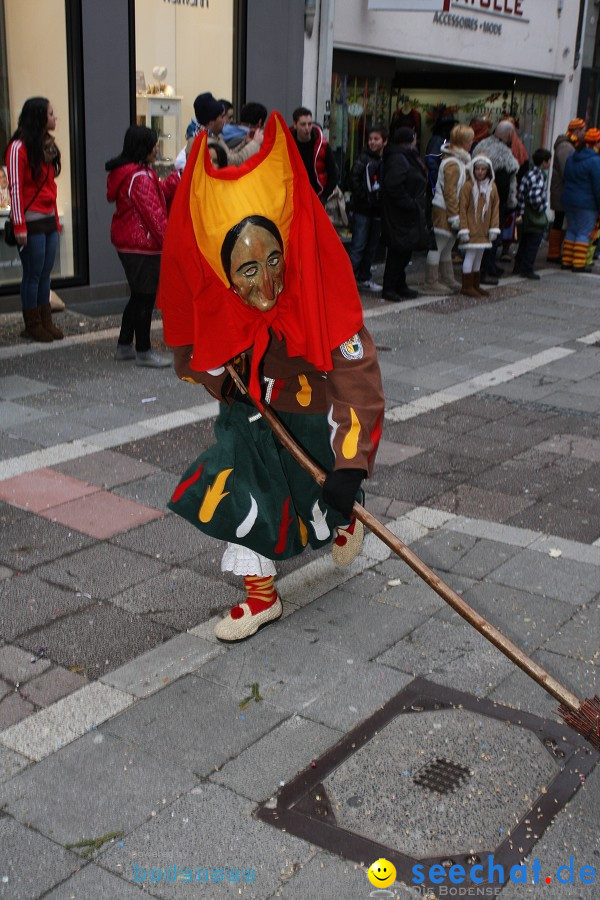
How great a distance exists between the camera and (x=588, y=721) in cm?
296

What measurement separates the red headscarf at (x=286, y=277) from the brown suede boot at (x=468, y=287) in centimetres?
834

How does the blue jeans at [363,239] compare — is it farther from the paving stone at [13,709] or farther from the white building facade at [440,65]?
the paving stone at [13,709]

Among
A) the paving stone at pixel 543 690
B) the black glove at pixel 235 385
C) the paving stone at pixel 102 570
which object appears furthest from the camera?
the paving stone at pixel 102 570

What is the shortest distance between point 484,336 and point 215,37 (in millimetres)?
4643

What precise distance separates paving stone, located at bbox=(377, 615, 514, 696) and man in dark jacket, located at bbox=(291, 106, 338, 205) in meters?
7.16

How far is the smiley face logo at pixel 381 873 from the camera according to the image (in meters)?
2.79

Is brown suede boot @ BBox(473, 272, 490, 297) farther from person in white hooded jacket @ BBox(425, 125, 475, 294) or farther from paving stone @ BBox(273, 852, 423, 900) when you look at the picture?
paving stone @ BBox(273, 852, 423, 900)

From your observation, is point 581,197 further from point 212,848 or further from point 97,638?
point 212,848

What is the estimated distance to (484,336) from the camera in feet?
32.3

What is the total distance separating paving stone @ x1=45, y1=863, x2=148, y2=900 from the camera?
8.89 feet

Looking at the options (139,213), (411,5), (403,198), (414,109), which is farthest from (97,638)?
(414,109)

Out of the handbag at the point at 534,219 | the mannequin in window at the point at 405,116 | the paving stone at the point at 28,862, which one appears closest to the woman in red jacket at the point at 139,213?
the paving stone at the point at 28,862

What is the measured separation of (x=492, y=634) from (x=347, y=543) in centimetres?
148

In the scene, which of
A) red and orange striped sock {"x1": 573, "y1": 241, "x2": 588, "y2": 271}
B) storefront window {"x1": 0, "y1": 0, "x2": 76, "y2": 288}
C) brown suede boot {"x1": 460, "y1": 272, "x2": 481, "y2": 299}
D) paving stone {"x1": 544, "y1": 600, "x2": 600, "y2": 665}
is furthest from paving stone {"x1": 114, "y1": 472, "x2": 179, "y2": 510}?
red and orange striped sock {"x1": 573, "y1": 241, "x2": 588, "y2": 271}
